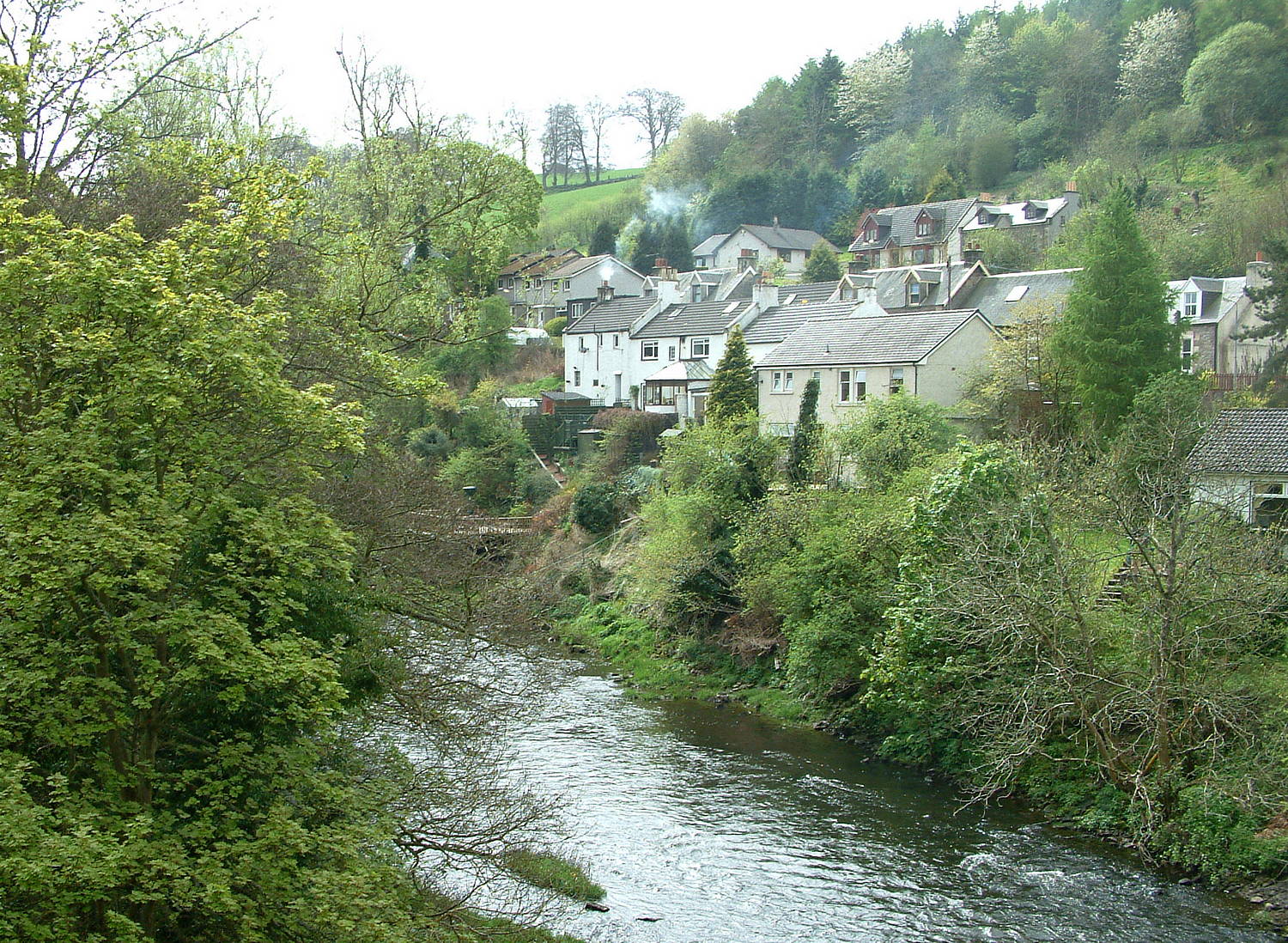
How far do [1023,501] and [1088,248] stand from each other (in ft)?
52.8

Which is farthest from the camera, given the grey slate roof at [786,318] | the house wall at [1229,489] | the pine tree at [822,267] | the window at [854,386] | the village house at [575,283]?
the village house at [575,283]

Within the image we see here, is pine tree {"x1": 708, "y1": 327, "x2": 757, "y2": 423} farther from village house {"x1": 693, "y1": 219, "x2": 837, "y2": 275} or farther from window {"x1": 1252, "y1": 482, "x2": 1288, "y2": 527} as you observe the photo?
village house {"x1": 693, "y1": 219, "x2": 837, "y2": 275}

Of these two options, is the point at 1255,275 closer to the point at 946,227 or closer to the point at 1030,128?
the point at 946,227

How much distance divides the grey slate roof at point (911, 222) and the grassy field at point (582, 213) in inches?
990

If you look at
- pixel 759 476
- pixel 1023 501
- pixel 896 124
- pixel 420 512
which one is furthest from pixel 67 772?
pixel 896 124

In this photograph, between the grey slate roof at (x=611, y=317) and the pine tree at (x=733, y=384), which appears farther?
the grey slate roof at (x=611, y=317)

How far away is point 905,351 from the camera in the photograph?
4044 centimetres

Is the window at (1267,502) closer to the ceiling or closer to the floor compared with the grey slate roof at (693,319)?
closer to the floor

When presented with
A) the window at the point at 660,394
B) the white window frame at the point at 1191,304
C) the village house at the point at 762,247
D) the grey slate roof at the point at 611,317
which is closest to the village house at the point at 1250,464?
the white window frame at the point at 1191,304

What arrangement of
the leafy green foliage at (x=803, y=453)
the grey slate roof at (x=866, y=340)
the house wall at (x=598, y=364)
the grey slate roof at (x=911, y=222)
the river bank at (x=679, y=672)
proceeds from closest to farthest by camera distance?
the river bank at (x=679, y=672) → the leafy green foliage at (x=803, y=453) → the grey slate roof at (x=866, y=340) → the house wall at (x=598, y=364) → the grey slate roof at (x=911, y=222)

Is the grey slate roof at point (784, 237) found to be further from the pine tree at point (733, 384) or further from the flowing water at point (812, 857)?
the flowing water at point (812, 857)

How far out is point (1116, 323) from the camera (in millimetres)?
35375

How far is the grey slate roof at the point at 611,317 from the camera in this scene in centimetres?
6203

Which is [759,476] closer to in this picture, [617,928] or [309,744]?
[617,928]
